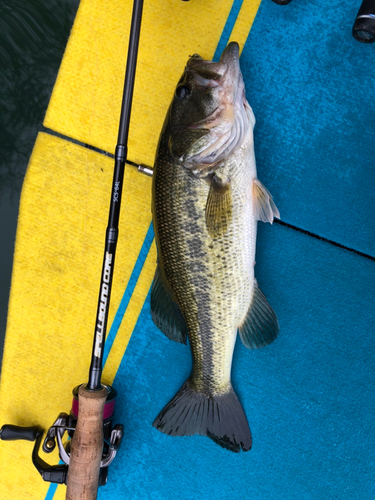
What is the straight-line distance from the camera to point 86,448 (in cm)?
178

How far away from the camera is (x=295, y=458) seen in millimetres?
2064

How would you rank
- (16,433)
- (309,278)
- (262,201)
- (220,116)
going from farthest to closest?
1. (16,433)
2. (309,278)
3. (262,201)
4. (220,116)

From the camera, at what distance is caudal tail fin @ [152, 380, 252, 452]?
194cm

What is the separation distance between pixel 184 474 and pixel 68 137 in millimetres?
2000

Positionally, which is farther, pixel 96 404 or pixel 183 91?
pixel 96 404

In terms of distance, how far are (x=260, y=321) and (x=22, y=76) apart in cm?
189

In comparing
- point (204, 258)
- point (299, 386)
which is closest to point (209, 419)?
point (299, 386)

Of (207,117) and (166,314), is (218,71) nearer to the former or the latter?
(207,117)

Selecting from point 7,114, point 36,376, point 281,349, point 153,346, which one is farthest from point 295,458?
point 7,114

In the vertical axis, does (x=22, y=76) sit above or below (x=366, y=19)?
below

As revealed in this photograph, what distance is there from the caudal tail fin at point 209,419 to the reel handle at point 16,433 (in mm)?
733

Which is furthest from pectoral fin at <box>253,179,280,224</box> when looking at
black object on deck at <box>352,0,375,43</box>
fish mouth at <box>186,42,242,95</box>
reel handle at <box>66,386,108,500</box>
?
reel handle at <box>66,386,108,500</box>

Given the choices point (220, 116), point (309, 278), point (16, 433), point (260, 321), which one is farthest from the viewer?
point (16, 433)

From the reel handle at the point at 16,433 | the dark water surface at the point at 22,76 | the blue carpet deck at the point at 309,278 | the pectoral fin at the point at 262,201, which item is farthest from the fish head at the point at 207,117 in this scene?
the reel handle at the point at 16,433
